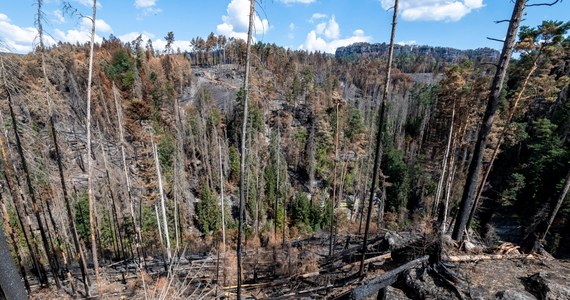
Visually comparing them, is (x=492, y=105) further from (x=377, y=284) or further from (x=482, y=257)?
(x=377, y=284)

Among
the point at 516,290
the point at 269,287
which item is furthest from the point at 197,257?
the point at 516,290

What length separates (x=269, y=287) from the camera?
497 inches

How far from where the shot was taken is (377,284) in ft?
22.7

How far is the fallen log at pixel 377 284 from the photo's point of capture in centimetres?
668

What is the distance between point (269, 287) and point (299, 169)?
113 feet

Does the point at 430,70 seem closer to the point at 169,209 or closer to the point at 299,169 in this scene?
the point at 299,169

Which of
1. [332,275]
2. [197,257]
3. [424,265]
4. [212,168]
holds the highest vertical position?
[424,265]

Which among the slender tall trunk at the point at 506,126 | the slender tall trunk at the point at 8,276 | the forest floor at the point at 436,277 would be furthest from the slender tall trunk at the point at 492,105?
the slender tall trunk at the point at 8,276

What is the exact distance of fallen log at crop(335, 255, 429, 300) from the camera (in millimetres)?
6676

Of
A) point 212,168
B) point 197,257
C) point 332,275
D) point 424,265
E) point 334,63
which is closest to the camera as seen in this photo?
point 424,265

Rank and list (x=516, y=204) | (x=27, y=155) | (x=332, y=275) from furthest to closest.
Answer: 1. (x=516, y=204)
2. (x=332, y=275)
3. (x=27, y=155)

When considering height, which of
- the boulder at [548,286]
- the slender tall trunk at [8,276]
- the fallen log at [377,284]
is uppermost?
the slender tall trunk at [8,276]

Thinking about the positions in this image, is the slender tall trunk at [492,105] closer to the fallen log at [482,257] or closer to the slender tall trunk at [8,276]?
the fallen log at [482,257]

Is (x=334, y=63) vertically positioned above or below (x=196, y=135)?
above
